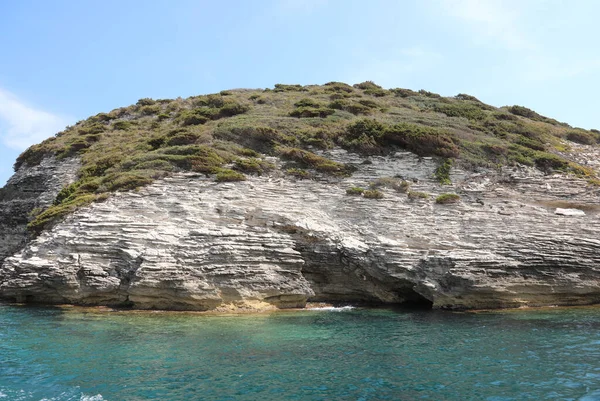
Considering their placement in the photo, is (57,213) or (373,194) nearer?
(57,213)

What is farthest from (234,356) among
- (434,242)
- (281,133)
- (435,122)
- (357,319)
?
(435,122)

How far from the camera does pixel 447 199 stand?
27984 mm

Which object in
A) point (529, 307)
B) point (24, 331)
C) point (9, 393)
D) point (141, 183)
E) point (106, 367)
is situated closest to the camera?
point (9, 393)

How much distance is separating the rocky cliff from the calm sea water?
7.96 feet

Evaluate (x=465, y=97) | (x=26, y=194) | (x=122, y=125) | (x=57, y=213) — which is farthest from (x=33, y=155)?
Answer: (x=465, y=97)

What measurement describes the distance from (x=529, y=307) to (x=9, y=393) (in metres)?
23.1

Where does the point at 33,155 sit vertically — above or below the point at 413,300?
above

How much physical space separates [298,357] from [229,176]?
664 inches

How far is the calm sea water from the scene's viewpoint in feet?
34.1

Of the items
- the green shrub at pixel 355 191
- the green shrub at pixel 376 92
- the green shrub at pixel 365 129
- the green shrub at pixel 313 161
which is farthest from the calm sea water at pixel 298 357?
the green shrub at pixel 376 92

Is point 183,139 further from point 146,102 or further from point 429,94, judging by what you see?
point 429,94

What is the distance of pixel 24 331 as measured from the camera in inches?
676

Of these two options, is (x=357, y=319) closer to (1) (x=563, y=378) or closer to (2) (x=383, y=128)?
(1) (x=563, y=378)

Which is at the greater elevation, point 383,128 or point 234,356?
point 383,128
